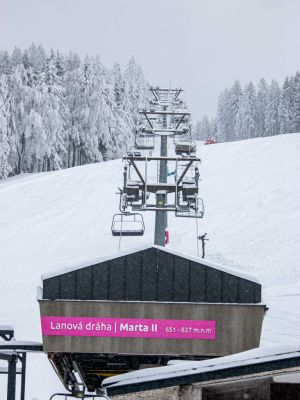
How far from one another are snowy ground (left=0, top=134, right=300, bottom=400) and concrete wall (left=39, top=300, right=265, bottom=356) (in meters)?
4.42

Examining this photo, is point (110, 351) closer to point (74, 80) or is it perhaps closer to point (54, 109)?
point (54, 109)

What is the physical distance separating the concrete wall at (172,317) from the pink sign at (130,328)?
7 centimetres

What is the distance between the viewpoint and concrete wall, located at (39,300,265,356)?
1090 cm

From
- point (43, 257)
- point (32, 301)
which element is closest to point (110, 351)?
point (32, 301)

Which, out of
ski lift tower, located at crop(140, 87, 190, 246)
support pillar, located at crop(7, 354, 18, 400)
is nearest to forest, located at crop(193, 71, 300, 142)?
ski lift tower, located at crop(140, 87, 190, 246)

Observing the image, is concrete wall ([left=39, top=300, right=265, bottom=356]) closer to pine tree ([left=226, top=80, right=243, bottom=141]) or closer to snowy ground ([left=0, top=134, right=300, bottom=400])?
snowy ground ([left=0, top=134, right=300, bottom=400])

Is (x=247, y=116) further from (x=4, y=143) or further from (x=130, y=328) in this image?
(x=130, y=328)

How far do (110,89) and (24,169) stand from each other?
441 inches

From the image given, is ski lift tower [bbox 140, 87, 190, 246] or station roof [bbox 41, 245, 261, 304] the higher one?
ski lift tower [bbox 140, 87, 190, 246]

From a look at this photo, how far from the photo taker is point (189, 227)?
3005 cm

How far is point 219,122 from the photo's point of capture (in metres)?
103

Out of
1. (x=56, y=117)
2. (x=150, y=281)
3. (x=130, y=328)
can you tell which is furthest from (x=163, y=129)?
(x=56, y=117)

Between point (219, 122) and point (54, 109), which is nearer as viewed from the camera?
point (54, 109)

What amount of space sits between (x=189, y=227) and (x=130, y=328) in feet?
63.4
